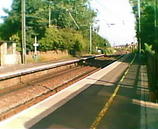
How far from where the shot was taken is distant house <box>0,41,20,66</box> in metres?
35.8

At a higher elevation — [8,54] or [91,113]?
[8,54]

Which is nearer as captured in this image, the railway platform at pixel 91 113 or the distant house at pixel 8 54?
the railway platform at pixel 91 113

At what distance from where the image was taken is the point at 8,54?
37594 millimetres

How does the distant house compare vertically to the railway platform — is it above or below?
above

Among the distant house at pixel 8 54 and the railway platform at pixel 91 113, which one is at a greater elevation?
the distant house at pixel 8 54

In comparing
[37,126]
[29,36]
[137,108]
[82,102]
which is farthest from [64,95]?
[29,36]

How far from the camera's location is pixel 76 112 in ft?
29.1

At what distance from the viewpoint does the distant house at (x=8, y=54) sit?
3575 centimetres

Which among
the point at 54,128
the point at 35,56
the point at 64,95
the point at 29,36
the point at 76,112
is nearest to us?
the point at 54,128

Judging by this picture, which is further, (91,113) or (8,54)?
(8,54)

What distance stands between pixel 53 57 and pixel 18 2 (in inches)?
516

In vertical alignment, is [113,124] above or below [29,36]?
below

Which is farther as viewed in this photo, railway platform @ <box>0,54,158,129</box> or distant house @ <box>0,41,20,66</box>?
distant house @ <box>0,41,20,66</box>

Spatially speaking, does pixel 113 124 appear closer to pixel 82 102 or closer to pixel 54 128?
pixel 54 128
